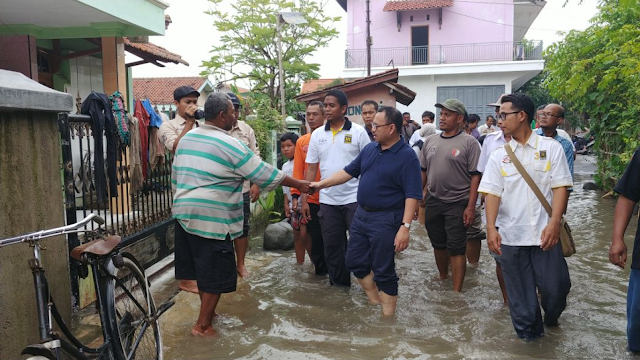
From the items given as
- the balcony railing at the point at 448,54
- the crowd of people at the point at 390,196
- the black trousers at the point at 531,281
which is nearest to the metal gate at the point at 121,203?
the crowd of people at the point at 390,196

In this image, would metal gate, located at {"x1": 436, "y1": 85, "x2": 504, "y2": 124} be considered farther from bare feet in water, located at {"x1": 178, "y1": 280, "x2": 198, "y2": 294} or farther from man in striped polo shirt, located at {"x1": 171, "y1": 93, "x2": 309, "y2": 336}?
man in striped polo shirt, located at {"x1": 171, "y1": 93, "x2": 309, "y2": 336}

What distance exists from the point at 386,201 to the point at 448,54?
86.5ft

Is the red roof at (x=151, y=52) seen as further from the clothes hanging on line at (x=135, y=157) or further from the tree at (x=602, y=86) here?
the tree at (x=602, y=86)

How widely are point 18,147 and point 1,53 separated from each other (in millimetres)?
6359

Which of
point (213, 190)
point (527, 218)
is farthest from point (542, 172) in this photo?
point (213, 190)

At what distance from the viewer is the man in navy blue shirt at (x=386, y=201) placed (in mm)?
4617

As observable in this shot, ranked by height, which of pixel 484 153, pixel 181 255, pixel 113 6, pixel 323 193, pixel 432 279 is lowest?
pixel 432 279

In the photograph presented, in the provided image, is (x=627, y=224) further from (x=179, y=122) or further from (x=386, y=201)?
(x=179, y=122)

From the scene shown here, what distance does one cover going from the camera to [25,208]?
3.47 m

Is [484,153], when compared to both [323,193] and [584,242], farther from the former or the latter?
[584,242]

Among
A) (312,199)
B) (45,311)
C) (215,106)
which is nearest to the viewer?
(45,311)

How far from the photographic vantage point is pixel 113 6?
26.2 ft

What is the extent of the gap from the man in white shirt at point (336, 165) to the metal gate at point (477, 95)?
23.2 meters

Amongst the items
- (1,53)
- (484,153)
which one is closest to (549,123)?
(484,153)
